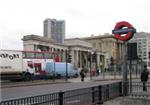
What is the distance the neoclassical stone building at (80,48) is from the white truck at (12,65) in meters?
22.3

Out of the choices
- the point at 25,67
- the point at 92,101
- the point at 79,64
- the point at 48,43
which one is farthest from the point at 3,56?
the point at 79,64

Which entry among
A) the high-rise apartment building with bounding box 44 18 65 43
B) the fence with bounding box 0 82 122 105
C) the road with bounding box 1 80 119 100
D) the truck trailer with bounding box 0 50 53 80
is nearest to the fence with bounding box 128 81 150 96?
the fence with bounding box 0 82 122 105

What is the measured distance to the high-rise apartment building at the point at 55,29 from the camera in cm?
14548

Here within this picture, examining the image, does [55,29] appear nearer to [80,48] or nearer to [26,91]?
[80,48]

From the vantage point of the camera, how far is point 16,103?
308 inches

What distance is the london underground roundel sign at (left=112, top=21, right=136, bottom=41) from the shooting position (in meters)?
15.6

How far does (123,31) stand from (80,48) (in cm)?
10162

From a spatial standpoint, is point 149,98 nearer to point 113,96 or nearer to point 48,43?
point 113,96

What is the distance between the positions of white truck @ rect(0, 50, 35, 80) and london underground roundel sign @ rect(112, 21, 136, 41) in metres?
28.2

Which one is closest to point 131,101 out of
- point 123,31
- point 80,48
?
point 123,31

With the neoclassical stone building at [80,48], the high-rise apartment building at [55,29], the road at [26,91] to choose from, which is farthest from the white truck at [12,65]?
the high-rise apartment building at [55,29]

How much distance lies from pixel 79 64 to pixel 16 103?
347 feet

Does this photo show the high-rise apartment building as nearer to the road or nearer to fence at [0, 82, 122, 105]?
the road

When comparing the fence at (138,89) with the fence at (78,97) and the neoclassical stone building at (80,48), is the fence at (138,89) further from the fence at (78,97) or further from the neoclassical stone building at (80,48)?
the neoclassical stone building at (80,48)
